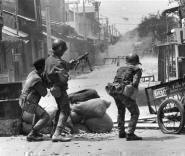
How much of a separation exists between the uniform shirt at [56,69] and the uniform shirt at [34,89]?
19 cm

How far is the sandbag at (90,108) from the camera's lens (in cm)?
900

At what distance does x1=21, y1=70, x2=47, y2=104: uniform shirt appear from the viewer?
820 cm

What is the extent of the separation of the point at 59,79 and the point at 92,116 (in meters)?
1.34

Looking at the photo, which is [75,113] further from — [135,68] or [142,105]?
[142,105]

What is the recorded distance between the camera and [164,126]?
28.1 ft

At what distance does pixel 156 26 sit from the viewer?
5841 centimetres

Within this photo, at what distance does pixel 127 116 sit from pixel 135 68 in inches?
159

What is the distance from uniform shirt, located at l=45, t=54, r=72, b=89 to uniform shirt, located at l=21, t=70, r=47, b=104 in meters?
0.19

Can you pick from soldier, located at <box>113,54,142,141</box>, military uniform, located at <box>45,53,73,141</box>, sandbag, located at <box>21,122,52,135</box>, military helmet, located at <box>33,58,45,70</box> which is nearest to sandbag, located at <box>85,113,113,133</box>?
sandbag, located at <box>21,122,52,135</box>

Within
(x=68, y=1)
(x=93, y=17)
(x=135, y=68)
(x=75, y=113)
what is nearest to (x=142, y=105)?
(x=75, y=113)

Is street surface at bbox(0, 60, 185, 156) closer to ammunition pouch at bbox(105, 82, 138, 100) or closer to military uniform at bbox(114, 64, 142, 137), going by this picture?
military uniform at bbox(114, 64, 142, 137)

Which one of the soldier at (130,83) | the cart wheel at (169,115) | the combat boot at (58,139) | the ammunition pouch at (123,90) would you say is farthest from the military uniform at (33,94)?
the cart wheel at (169,115)

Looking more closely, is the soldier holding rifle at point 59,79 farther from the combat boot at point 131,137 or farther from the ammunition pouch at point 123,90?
the combat boot at point 131,137

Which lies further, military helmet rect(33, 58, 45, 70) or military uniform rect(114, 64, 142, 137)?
military helmet rect(33, 58, 45, 70)
